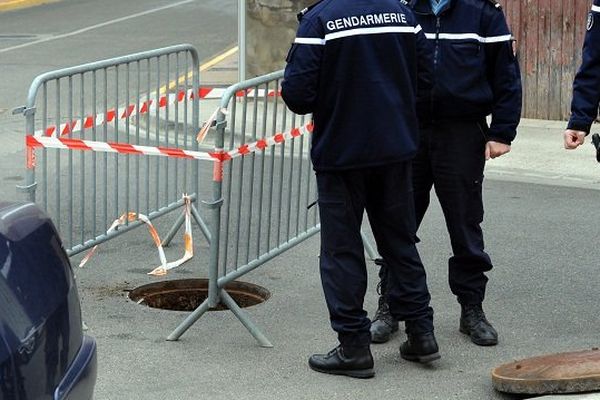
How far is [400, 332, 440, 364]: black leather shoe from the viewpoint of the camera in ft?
18.9

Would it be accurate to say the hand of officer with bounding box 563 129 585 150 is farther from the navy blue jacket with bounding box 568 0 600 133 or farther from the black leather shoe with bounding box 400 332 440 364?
the black leather shoe with bounding box 400 332 440 364

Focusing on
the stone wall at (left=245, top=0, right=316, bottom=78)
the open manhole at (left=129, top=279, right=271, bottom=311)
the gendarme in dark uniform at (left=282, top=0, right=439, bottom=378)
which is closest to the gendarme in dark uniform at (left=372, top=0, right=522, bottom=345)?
the gendarme in dark uniform at (left=282, top=0, right=439, bottom=378)

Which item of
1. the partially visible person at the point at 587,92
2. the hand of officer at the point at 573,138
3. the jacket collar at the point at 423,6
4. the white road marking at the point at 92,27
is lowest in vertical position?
the white road marking at the point at 92,27

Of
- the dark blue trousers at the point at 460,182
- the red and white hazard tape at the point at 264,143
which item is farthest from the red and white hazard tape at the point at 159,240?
the dark blue trousers at the point at 460,182

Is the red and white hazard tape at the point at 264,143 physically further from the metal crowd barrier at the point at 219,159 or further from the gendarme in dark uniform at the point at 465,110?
the gendarme in dark uniform at the point at 465,110

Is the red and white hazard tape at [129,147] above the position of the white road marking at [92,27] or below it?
above

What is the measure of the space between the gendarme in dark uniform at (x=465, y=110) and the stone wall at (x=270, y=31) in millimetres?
7796

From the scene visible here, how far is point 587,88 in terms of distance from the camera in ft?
18.5

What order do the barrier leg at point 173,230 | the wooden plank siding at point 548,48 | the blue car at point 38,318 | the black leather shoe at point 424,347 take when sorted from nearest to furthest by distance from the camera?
the blue car at point 38,318
the black leather shoe at point 424,347
the barrier leg at point 173,230
the wooden plank siding at point 548,48

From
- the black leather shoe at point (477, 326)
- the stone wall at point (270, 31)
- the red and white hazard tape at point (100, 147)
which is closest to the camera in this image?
the black leather shoe at point (477, 326)

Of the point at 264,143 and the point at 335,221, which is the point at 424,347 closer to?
the point at 335,221

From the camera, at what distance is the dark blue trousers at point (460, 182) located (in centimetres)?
592

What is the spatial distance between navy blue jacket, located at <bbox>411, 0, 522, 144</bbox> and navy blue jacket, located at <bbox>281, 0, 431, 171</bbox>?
1.05 ft

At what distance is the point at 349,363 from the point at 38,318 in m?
2.47
